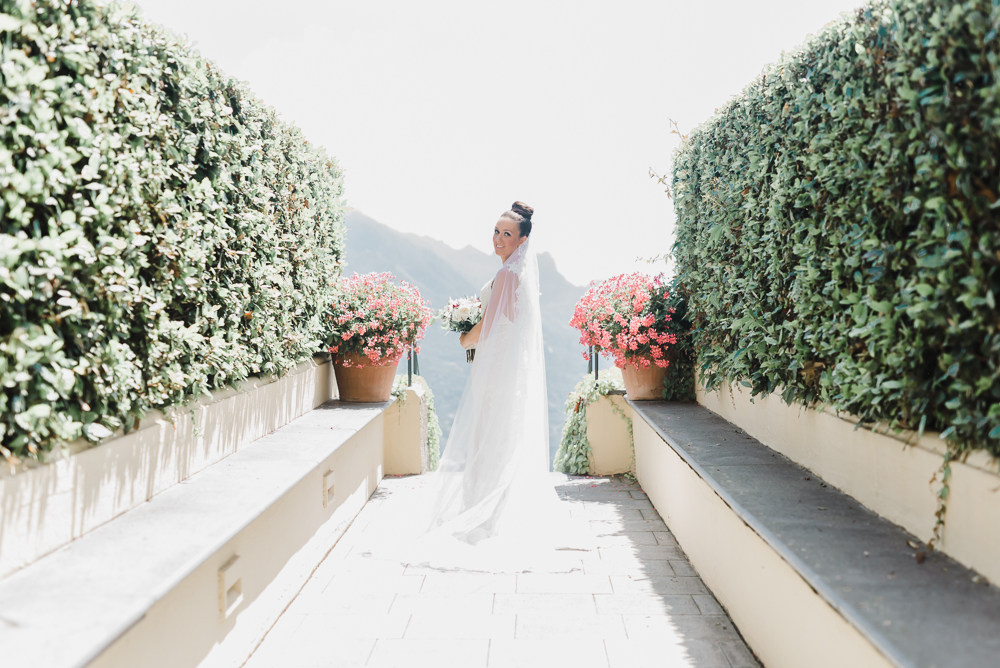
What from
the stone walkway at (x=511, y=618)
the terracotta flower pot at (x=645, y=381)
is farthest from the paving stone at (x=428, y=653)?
the terracotta flower pot at (x=645, y=381)

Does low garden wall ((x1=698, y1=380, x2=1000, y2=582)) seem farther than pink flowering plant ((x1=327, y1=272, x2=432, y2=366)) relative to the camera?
No

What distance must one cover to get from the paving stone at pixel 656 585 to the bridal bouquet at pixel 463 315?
2196 millimetres

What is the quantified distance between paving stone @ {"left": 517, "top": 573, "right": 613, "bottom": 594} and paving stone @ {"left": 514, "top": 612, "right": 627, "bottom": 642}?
0.35 m

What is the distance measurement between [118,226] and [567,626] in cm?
301

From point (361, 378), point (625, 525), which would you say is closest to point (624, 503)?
point (625, 525)

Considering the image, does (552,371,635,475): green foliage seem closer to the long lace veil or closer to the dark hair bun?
the long lace veil

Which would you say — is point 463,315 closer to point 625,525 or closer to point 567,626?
point 625,525

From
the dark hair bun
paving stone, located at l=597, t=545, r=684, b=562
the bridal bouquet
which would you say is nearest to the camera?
paving stone, located at l=597, t=545, r=684, b=562

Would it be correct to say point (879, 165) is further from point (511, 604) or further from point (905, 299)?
point (511, 604)

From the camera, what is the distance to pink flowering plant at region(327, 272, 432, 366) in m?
6.83

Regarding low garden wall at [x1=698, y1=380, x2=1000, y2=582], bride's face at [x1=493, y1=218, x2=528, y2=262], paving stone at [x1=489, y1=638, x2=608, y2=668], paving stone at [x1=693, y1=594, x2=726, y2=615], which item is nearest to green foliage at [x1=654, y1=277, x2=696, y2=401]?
bride's face at [x1=493, y1=218, x2=528, y2=262]

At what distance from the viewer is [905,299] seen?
264cm

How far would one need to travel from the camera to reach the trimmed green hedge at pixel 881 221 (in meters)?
2.25

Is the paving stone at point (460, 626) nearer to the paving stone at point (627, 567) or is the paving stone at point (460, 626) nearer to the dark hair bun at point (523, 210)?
the paving stone at point (627, 567)
